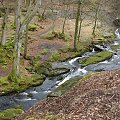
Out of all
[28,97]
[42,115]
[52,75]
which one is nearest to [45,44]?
[52,75]

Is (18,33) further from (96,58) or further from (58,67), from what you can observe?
(96,58)

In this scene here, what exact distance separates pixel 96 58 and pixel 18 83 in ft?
34.2

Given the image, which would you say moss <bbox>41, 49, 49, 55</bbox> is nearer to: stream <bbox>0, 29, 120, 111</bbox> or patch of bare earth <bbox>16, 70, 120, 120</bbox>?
stream <bbox>0, 29, 120, 111</bbox>

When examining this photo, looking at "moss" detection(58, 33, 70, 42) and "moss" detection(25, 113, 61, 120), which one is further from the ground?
"moss" detection(58, 33, 70, 42)

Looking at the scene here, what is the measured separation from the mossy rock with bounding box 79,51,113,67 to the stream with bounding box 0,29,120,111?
0.42m

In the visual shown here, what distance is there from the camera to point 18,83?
22109 mm

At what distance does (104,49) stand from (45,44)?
676cm

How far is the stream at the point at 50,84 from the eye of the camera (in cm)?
1950

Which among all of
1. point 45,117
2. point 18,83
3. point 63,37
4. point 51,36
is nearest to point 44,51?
point 51,36

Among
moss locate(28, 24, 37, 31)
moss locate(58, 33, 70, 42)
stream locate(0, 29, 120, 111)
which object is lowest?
stream locate(0, 29, 120, 111)

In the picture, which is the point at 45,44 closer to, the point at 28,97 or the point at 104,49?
the point at 104,49

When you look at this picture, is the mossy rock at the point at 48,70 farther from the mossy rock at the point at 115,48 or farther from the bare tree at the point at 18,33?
the mossy rock at the point at 115,48

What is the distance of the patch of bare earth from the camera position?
11.5 metres

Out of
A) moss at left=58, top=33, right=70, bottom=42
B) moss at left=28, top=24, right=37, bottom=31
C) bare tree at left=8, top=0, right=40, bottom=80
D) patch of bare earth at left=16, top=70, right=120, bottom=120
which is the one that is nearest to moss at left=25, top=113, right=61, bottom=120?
patch of bare earth at left=16, top=70, right=120, bottom=120
